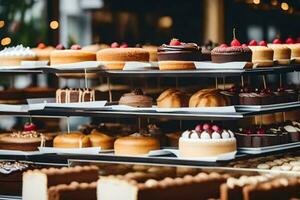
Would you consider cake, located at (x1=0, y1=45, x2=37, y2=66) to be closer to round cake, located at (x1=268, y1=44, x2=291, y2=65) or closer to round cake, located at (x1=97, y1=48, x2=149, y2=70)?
round cake, located at (x1=97, y1=48, x2=149, y2=70)

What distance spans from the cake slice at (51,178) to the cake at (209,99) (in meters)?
1.01

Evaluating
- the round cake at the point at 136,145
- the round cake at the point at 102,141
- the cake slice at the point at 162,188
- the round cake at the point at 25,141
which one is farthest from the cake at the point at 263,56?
the round cake at the point at 25,141

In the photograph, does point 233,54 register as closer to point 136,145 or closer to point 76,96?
point 136,145

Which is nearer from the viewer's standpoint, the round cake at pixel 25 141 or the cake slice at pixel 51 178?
the cake slice at pixel 51 178

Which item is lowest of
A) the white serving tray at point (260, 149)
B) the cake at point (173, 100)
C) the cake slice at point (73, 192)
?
the cake slice at point (73, 192)

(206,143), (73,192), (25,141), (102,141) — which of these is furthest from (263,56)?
(25,141)

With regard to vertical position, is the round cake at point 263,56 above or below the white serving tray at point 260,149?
above

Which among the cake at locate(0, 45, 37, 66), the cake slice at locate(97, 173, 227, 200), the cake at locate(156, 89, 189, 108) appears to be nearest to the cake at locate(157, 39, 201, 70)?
the cake at locate(156, 89, 189, 108)

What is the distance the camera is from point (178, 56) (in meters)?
6.77

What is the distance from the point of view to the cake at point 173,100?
6766 millimetres

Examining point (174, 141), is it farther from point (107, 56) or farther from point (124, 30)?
point (124, 30)

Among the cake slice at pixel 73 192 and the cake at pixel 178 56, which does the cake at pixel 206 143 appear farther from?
the cake slice at pixel 73 192

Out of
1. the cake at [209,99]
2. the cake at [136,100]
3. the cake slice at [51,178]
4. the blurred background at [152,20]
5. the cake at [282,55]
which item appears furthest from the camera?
the blurred background at [152,20]

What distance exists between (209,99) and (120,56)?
1.00 m
